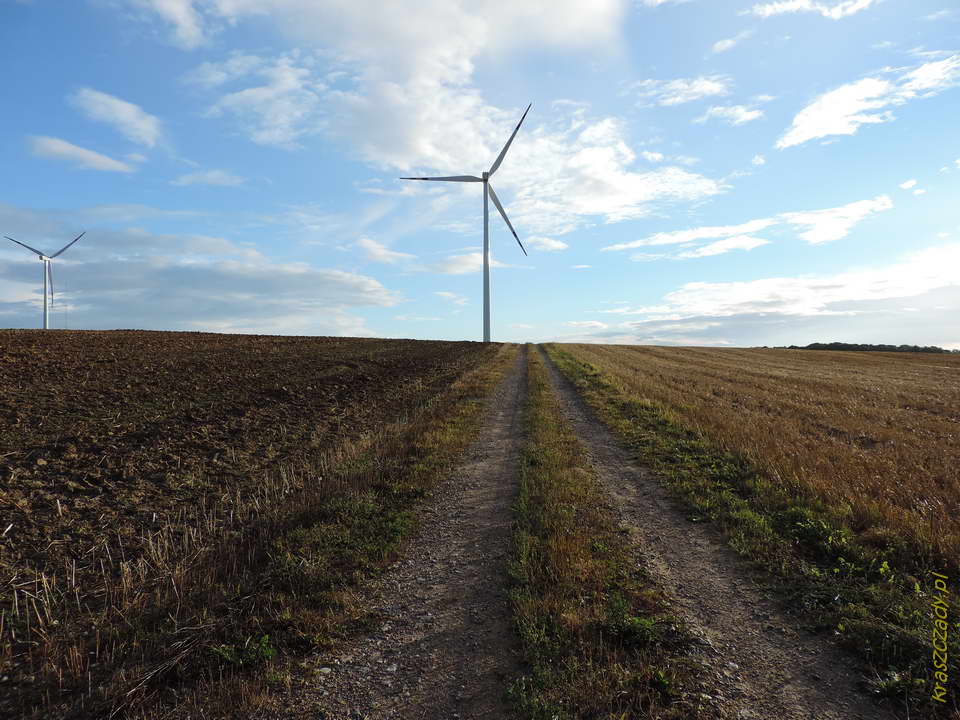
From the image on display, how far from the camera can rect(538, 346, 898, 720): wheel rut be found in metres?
4.42

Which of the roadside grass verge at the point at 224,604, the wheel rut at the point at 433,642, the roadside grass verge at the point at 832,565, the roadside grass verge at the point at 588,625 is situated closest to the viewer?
the roadside grass verge at the point at 588,625

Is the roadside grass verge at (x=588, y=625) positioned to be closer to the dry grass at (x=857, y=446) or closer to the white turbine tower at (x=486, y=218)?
the dry grass at (x=857, y=446)

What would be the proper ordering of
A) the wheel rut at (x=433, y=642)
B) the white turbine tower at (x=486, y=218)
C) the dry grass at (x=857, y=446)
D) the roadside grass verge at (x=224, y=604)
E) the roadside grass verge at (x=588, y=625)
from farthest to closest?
the white turbine tower at (x=486, y=218) → the dry grass at (x=857, y=446) → the roadside grass verge at (x=224, y=604) → the wheel rut at (x=433, y=642) → the roadside grass verge at (x=588, y=625)

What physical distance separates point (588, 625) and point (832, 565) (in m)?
4.10

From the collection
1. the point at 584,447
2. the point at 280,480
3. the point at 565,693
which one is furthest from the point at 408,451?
the point at 565,693

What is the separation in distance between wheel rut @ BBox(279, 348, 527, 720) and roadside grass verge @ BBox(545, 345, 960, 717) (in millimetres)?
3655

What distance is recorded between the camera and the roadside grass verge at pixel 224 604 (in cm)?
467

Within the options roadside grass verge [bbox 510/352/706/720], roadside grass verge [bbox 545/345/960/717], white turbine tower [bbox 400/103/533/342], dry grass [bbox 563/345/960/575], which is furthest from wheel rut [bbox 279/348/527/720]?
white turbine tower [bbox 400/103/533/342]

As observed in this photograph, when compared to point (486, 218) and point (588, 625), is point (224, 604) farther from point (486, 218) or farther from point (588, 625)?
point (486, 218)

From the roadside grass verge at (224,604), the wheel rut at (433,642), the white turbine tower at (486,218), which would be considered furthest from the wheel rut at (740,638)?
the white turbine tower at (486,218)

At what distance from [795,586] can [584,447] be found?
749cm

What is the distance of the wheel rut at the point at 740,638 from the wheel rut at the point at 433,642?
210 centimetres

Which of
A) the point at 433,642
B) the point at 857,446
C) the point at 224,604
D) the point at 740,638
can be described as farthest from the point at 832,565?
the point at 857,446

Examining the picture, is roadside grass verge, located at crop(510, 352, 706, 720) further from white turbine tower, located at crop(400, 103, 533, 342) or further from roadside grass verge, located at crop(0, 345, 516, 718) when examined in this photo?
white turbine tower, located at crop(400, 103, 533, 342)
